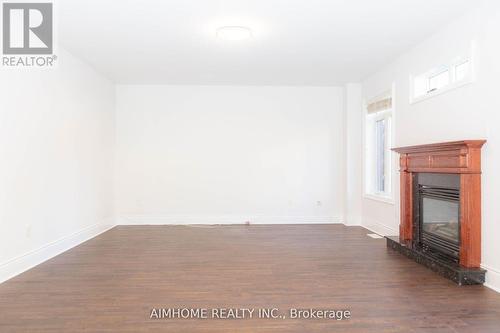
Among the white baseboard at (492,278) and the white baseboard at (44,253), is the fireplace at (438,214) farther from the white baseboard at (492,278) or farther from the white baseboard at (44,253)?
the white baseboard at (44,253)

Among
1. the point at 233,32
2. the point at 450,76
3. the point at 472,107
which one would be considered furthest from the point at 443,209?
the point at 233,32

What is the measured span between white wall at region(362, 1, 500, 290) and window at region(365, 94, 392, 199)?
0.79m

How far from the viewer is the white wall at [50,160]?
3375 mm

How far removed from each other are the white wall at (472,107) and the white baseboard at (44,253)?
14.8 ft

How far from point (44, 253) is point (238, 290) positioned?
248 centimetres

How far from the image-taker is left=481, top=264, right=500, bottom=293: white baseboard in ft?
9.76

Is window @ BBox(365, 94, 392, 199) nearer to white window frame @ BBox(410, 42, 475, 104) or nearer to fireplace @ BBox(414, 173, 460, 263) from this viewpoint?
white window frame @ BBox(410, 42, 475, 104)

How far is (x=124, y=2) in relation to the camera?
3.23 m

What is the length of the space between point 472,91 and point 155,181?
5218mm

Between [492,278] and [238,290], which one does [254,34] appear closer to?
[238,290]

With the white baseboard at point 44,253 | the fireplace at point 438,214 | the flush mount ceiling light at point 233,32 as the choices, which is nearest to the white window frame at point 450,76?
the fireplace at point 438,214

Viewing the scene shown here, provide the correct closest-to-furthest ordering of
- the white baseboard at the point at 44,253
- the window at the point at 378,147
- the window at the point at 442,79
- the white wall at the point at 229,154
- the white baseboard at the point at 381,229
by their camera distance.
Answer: the white baseboard at the point at 44,253 < the window at the point at 442,79 < the white baseboard at the point at 381,229 < the window at the point at 378,147 < the white wall at the point at 229,154

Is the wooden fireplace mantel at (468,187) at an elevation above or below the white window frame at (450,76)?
below

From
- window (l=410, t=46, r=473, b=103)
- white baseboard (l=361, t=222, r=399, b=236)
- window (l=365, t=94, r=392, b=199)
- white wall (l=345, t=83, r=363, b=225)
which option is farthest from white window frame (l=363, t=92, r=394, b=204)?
window (l=410, t=46, r=473, b=103)
